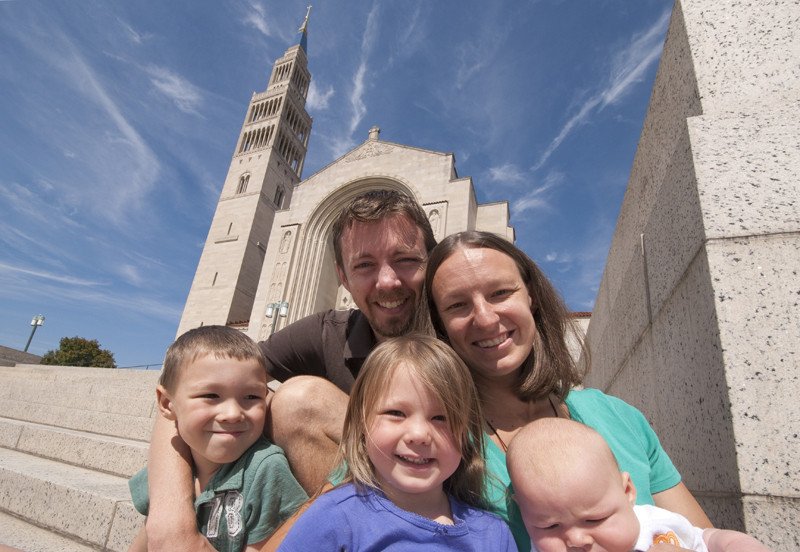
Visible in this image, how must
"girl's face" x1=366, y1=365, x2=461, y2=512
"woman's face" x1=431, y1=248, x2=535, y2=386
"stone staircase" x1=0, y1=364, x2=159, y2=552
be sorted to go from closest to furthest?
"girl's face" x1=366, y1=365, x2=461, y2=512, "woman's face" x1=431, y1=248, x2=535, y2=386, "stone staircase" x1=0, y1=364, x2=159, y2=552

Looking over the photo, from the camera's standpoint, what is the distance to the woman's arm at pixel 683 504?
47.8 inches

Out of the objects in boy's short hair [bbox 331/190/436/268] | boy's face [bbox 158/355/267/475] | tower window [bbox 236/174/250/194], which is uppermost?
tower window [bbox 236/174/250/194]

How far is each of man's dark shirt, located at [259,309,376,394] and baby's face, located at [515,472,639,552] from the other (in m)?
1.17

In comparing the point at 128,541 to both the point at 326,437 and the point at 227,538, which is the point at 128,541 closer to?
the point at 227,538

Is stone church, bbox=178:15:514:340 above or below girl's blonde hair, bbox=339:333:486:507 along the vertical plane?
above

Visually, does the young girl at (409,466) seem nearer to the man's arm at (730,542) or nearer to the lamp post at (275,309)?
the man's arm at (730,542)

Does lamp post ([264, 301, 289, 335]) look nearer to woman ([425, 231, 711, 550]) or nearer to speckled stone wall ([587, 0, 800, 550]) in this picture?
woman ([425, 231, 711, 550])

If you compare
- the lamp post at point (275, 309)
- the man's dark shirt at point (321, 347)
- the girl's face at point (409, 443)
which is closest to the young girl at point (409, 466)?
the girl's face at point (409, 443)

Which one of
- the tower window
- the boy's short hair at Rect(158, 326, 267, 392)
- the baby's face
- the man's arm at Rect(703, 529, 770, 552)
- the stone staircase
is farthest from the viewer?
the tower window

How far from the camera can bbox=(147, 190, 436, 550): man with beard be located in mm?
1499

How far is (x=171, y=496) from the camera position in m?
1.46

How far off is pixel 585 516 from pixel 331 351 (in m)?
1.44

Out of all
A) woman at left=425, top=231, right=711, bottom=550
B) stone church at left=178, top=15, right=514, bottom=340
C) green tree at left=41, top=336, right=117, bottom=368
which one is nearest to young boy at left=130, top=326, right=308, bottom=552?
woman at left=425, top=231, right=711, bottom=550

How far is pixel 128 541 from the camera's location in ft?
7.23
